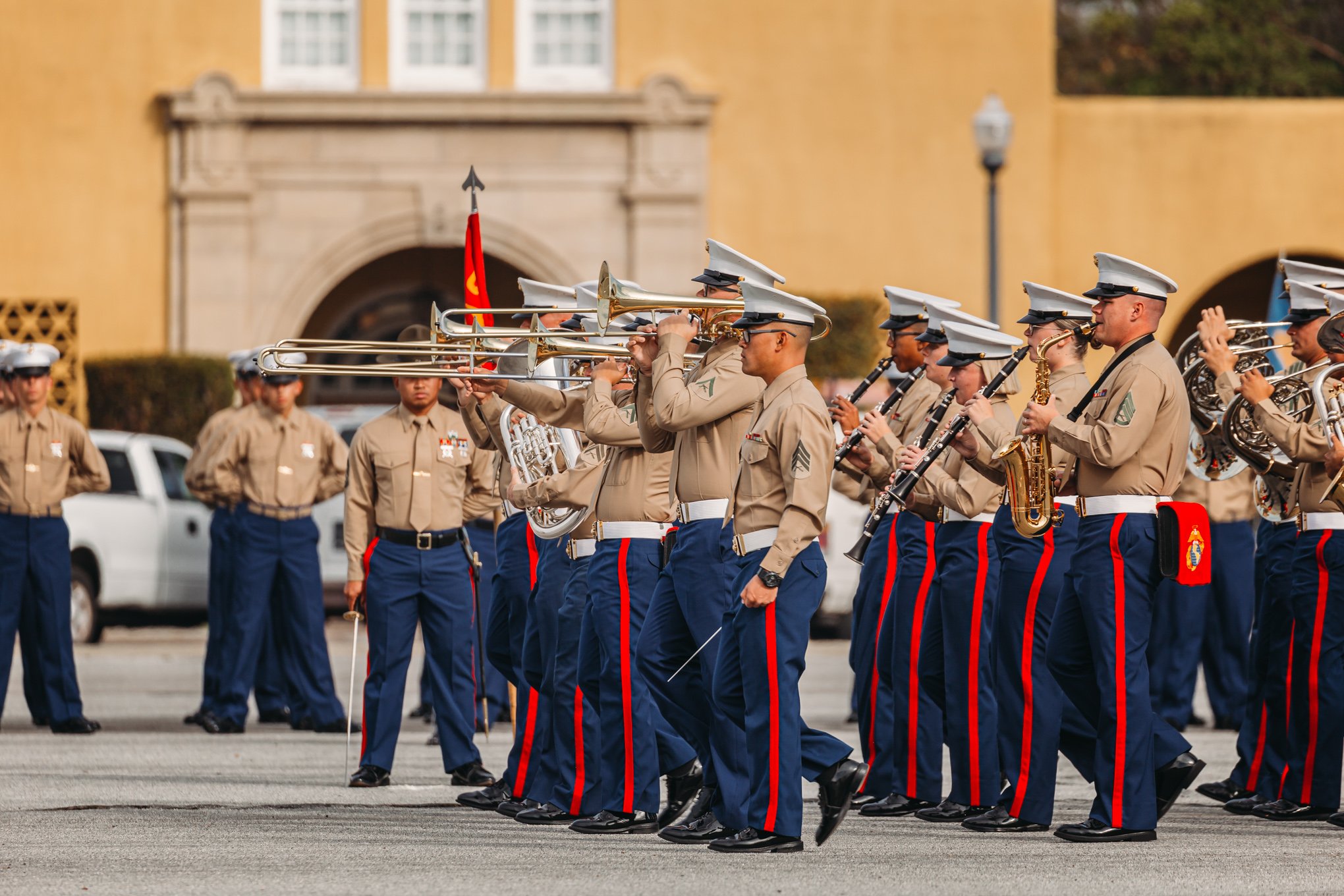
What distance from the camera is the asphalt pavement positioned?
8.05 metres

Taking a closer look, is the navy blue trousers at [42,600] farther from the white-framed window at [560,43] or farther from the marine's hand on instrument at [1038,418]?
the white-framed window at [560,43]

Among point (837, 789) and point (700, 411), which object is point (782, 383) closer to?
point (700, 411)

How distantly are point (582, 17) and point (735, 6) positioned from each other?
1.61 m

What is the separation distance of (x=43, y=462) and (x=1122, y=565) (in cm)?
735

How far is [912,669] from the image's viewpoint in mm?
10195

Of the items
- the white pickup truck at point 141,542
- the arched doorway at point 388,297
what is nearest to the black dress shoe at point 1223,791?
the white pickup truck at point 141,542

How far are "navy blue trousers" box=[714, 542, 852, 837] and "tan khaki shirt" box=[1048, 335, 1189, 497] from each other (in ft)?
3.78

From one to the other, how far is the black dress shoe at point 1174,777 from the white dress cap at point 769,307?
2.25m

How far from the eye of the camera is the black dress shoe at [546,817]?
32.0 feet

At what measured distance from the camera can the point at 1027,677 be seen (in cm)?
959

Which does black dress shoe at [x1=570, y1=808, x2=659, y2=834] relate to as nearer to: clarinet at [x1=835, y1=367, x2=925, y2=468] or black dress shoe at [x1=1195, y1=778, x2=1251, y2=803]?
clarinet at [x1=835, y1=367, x2=925, y2=468]

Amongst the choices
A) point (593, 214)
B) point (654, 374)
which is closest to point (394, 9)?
point (593, 214)

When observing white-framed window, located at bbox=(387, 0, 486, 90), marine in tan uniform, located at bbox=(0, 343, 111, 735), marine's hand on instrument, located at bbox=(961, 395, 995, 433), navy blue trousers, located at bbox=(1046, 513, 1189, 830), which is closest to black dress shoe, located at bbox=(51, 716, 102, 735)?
marine in tan uniform, located at bbox=(0, 343, 111, 735)

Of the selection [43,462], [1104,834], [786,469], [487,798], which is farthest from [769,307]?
[43,462]
